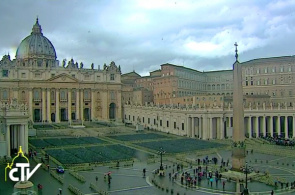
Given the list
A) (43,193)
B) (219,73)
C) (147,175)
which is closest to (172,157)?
(147,175)

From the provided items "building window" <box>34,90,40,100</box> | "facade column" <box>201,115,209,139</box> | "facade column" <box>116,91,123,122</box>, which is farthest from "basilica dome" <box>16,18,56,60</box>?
"facade column" <box>201,115,209,139</box>

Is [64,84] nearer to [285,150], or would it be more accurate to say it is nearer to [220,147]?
[220,147]

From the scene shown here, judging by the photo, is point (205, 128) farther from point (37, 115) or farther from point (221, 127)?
point (37, 115)

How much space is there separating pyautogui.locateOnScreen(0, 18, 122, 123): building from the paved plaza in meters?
27.4

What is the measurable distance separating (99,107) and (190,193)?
6461 cm

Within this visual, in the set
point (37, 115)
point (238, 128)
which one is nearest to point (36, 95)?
point (37, 115)

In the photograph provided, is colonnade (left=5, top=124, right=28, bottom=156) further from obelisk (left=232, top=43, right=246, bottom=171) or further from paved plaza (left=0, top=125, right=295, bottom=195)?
obelisk (left=232, top=43, right=246, bottom=171)

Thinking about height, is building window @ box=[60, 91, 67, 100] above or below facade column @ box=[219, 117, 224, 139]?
above

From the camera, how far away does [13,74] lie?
76.7 metres

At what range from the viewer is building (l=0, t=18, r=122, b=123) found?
3027 inches

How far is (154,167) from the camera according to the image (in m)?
34.3

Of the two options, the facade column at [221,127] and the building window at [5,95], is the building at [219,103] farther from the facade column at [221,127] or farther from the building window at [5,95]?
the building window at [5,95]

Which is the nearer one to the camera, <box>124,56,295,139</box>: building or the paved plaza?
the paved plaza

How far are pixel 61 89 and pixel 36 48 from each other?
21.2 meters
